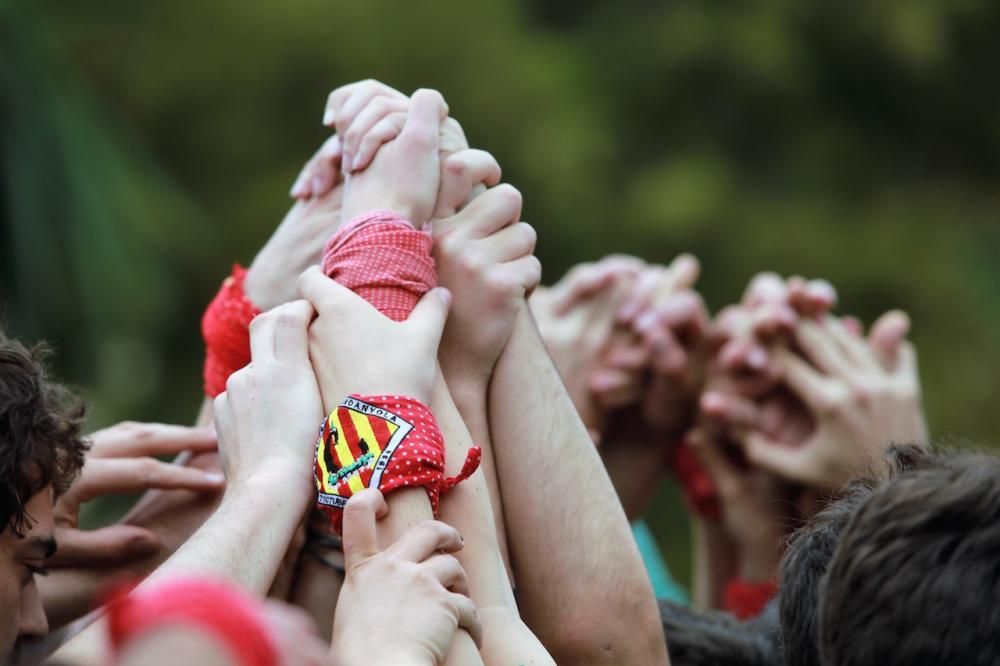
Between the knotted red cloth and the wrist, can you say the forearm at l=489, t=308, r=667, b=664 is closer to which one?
the knotted red cloth

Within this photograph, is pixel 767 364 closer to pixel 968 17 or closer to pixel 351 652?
pixel 351 652

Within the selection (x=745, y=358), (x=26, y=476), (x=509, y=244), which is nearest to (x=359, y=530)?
(x=26, y=476)

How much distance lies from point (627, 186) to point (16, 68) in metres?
3.27

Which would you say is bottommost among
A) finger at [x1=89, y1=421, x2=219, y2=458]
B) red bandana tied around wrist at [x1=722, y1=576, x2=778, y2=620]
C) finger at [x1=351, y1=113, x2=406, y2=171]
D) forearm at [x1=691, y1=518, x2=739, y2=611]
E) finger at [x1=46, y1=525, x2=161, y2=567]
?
forearm at [x1=691, y1=518, x2=739, y2=611]

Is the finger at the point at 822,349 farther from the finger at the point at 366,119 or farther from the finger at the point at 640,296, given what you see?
the finger at the point at 366,119

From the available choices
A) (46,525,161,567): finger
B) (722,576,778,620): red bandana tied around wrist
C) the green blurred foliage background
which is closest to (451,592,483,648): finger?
(46,525,161,567): finger

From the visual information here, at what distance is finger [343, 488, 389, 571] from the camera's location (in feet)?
4.90

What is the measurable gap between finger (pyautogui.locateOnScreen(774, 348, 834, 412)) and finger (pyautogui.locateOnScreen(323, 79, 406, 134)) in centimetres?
116

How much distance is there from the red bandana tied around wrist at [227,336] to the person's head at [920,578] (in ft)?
3.19

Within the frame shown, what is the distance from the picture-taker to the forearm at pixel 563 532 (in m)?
1.75

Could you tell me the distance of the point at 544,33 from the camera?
7.16 meters

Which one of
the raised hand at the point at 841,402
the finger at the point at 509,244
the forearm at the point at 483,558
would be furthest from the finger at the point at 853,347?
the forearm at the point at 483,558

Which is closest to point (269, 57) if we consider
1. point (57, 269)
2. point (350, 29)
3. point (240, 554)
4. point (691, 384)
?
point (350, 29)

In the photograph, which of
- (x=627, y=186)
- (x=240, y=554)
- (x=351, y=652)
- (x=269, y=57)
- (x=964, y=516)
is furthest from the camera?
(x=627, y=186)
